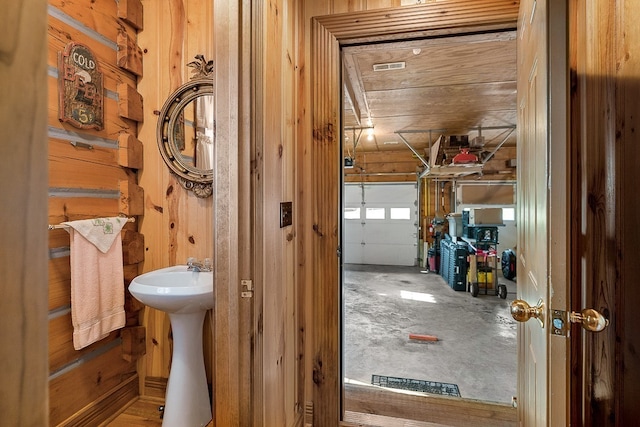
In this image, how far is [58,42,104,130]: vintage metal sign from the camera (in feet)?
5.07

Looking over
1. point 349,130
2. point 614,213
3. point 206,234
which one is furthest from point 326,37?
point 349,130

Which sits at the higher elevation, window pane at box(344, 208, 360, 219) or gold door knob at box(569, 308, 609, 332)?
window pane at box(344, 208, 360, 219)

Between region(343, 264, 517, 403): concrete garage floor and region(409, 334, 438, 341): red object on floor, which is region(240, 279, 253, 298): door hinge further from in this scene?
region(409, 334, 438, 341): red object on floor

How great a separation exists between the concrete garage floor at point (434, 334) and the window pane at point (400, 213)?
230 cm

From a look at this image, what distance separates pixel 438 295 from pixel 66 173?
5.42 metres

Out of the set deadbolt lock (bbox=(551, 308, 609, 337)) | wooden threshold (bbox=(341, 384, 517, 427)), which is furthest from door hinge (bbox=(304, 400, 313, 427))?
deadbolt lock (bbox=(551, 308, 609, 337))

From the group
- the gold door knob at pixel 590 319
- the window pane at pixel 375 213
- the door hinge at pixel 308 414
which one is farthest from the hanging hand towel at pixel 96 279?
the window pane at pixel 375 213

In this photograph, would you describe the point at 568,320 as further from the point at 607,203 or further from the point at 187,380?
the point at 187,380

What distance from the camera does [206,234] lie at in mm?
1863

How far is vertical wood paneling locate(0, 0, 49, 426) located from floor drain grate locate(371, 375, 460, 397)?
2483 millimetres

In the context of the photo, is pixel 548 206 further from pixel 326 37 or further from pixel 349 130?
pixel 349 130

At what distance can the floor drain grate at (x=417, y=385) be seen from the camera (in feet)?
7.72

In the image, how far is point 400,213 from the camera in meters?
8.20

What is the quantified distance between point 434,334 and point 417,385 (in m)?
1.41
